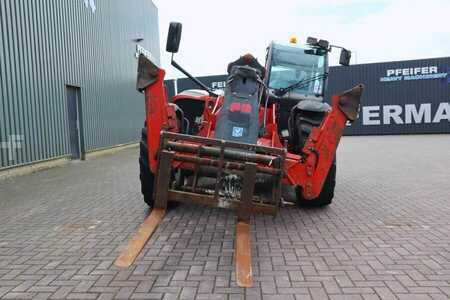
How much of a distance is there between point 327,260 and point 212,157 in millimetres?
1683

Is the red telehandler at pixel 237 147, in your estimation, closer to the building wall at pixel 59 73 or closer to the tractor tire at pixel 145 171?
the tractor tire at pixel 145 171

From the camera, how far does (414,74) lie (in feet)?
85.3

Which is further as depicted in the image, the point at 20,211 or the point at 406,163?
the point at 406,163

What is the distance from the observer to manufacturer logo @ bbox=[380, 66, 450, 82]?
2547cm

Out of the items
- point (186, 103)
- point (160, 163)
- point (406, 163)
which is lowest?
point (406, 163)

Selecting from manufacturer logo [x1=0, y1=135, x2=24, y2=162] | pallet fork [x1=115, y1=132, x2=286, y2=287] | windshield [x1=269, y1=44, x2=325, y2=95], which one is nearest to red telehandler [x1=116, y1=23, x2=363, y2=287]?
pallet fork [x1=115, y1=132, x2=286, y2=287]

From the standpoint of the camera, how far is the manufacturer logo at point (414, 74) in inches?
1003

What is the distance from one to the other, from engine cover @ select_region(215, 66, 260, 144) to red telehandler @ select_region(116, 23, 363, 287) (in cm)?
1

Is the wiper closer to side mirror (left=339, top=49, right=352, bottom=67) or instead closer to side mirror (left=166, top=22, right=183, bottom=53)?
side mirror (left=339, top=49, right=352, bottom=67)

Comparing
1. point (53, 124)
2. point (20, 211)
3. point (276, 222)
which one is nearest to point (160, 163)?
point (276, 222)

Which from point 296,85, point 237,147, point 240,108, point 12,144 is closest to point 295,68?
point 296,85

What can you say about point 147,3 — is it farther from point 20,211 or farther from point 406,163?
point 20,211

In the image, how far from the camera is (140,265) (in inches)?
167

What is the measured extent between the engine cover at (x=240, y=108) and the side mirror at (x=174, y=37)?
92cm
